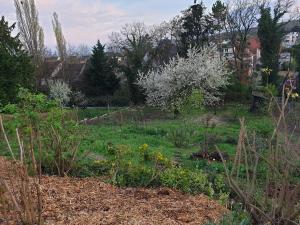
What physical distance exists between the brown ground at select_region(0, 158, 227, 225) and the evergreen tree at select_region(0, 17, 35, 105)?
891 centimetres

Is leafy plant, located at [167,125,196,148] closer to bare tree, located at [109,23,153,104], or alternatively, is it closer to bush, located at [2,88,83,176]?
bush, located at [2,88,83,176]

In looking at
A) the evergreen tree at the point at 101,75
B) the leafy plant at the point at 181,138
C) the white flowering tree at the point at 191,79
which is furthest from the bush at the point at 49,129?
the evergreen tree at the point at 101,75

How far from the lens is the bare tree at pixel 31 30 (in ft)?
129

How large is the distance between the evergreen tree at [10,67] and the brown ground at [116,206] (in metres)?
8.91

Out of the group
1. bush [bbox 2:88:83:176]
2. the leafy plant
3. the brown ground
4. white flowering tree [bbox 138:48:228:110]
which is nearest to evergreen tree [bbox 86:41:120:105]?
white flowering tree [bbox 138:48:228:110]

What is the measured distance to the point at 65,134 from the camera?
293 inches

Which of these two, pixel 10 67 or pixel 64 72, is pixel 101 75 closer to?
pixel 64 72

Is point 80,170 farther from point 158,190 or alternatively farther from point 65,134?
point 158,190

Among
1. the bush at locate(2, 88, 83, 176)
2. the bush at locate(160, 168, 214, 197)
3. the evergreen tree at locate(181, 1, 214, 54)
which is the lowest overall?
the bush at locate(160, 168, 214, 197)

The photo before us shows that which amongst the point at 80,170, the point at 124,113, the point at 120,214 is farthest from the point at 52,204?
the point at 124,113

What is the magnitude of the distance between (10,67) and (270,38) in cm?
2279

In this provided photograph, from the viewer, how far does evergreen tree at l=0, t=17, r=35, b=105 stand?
16.5 meters

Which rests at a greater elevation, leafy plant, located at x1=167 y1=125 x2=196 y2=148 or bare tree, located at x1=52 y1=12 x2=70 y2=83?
bare tree, located at x1=52 y1=12 x2=70 y2=83

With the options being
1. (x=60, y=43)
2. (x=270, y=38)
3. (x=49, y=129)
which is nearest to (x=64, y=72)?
(x=60, y=43)
